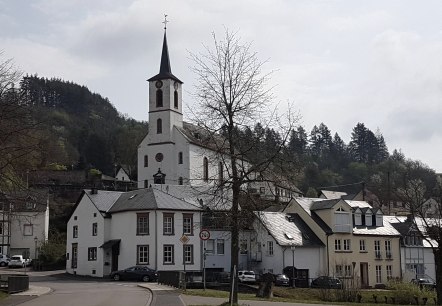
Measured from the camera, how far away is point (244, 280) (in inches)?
1955

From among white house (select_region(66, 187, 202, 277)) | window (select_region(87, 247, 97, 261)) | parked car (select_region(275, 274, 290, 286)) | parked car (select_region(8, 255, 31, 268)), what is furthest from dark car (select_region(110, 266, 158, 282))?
parked car (select_region(8, 255, 31, 268))

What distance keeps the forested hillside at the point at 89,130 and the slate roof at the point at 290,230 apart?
39.7m

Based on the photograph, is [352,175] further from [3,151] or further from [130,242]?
[3,151]

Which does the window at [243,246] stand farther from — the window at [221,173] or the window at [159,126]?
the window at [159,126]

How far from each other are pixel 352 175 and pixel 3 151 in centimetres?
13361

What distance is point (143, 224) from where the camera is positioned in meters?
55.9

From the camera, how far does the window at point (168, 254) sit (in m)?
55.2

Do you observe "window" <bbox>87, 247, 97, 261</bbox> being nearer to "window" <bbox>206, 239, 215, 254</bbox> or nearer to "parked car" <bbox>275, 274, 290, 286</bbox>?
"window" <bbox>206, 239, 215, 254</bbox>

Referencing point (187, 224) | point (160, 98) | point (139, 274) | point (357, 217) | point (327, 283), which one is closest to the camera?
point (327, 283)

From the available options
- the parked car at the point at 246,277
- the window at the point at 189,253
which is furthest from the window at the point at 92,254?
the parked car at the point at 246,277

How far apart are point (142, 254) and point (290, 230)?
14.9 metres

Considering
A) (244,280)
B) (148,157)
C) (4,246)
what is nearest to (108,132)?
(148,157)

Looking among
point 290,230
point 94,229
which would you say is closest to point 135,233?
point 94,229

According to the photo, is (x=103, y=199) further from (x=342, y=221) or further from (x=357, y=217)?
(x=357, y=217)
